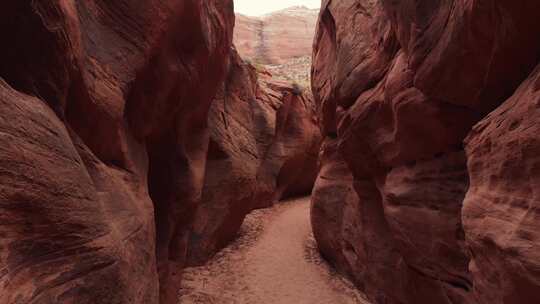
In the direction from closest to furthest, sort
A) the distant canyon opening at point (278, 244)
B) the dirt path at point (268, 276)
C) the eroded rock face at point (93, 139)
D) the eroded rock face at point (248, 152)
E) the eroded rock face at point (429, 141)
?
the eroded rock face at point (93, 139) < the eroded rock face at point (429, 141) < the dirt path at point (268, 276) < the distant canyon opening at point (278, 244) < the eroded rock face at point (248, 152)

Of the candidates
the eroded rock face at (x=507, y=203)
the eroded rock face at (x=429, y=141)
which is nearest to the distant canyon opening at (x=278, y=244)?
the eroded rock face at (x=429, y=141)

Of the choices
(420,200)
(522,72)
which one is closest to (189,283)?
(420,200)

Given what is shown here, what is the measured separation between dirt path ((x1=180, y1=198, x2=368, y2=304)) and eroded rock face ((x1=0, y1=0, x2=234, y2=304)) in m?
1.33

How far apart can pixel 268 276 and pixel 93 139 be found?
265 inches

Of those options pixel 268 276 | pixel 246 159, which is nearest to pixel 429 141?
pixel 268 276

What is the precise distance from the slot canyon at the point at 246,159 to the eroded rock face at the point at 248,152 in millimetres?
132

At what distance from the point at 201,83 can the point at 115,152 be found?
3.58 m

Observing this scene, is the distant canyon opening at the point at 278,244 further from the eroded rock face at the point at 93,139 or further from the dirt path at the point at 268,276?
the eroded rock face at the point at 93,139

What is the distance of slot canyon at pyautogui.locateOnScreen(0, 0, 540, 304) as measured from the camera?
2.80 meters

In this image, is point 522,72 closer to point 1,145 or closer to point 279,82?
point 1,145

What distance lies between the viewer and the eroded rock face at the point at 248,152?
10188 millimetres

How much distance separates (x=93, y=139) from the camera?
4.58 meters

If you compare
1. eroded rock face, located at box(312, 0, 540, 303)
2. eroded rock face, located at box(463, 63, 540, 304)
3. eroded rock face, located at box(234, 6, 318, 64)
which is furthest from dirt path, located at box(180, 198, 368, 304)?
eroded rock face, located at box(234, 6, 318, 64)

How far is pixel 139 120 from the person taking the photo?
6.11 metres
